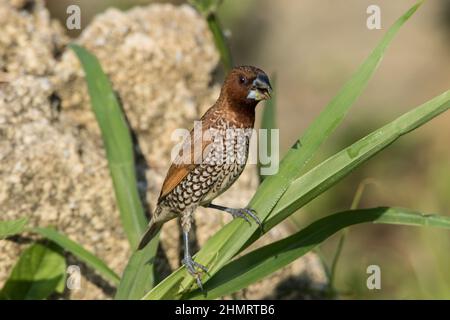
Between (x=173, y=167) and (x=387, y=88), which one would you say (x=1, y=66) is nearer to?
(x=173, y=167)

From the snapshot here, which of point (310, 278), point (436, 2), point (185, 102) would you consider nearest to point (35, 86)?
point (185, 102)

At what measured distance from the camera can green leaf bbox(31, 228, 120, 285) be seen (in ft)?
12.1

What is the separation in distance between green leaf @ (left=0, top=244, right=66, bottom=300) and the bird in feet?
2.39

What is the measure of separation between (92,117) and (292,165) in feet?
5.01

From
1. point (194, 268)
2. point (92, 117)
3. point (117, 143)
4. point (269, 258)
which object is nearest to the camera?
point (194, 268)

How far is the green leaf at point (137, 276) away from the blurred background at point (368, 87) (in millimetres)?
2261

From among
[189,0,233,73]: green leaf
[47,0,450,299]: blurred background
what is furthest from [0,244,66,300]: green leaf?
[47,0,450,299]: blurred background

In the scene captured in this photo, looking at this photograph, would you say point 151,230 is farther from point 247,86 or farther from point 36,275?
point 247,86

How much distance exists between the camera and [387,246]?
700 centimetres

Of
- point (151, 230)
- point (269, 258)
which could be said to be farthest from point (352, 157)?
point (151, 230)

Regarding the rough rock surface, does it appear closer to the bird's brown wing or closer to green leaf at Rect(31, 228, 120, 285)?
green leaf at Rect(31, 228, 120, 285)

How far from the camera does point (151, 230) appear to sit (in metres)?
3.73

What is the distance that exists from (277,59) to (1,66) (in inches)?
215

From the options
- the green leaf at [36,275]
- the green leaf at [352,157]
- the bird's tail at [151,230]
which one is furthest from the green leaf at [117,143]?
the green leaf at [352,157]
